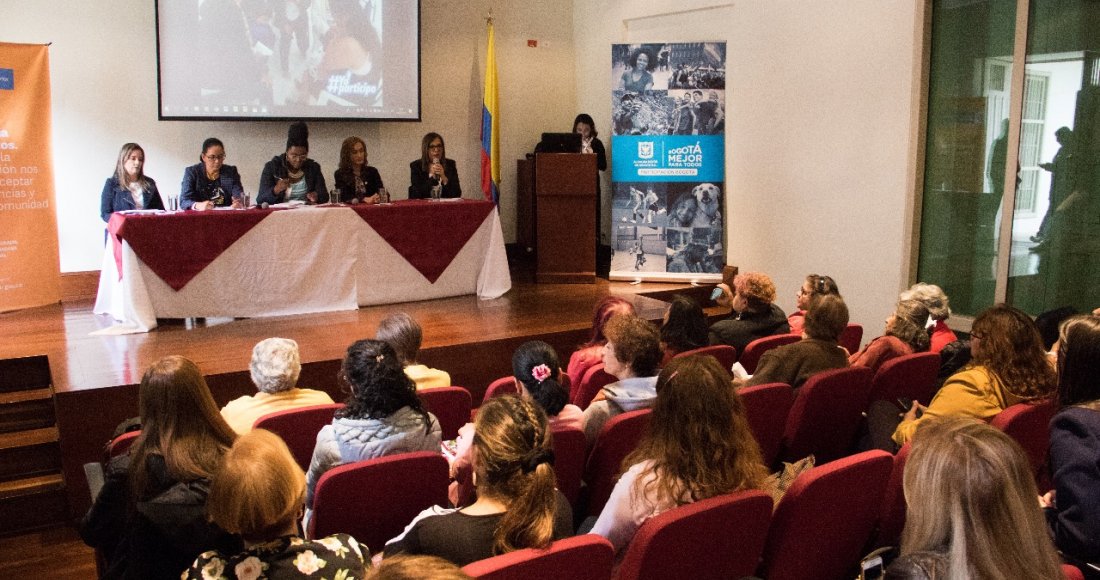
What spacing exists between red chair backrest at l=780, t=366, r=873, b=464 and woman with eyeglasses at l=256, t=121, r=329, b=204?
4.22 m

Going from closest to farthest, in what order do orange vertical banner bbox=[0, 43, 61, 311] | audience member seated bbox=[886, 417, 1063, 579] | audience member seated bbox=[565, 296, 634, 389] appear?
audience member seated bbox=[886, 417, 1063, 579]
audience member seated bbox=[565, 296, 634, 389]
orange vertical banner bbox=[0, 43, 61, 311]

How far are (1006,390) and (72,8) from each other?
6.94 m

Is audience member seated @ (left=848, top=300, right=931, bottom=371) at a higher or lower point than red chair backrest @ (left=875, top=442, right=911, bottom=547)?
higher

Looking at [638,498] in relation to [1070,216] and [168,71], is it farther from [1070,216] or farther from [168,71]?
[168,71]

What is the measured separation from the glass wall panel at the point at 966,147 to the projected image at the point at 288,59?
434cm

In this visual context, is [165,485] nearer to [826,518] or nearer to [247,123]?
[826,518]

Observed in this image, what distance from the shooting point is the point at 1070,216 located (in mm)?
5500

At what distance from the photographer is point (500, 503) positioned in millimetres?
1980

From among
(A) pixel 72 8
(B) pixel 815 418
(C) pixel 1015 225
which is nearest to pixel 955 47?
(C) pixel 1015 225

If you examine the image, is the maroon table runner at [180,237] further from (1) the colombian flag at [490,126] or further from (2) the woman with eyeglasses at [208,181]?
(1) the colombian flag at [490,126]

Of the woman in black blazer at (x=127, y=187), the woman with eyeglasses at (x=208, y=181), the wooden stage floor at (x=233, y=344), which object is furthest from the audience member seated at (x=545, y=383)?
the woman in black blazer at (x=127, y=187)

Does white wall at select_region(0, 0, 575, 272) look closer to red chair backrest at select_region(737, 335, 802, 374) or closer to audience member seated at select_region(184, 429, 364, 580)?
red chair backrest at select_region(737, 335, 802, 374)

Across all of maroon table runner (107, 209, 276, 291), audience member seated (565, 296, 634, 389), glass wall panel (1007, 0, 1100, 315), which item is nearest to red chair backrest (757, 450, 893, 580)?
audience member seated (565, 296, 634, 389)

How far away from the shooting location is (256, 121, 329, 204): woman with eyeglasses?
657 cm
